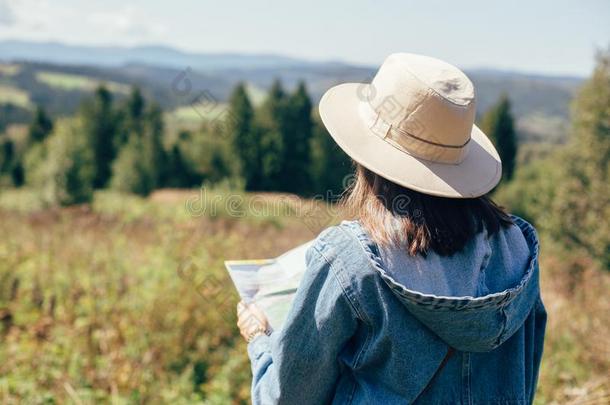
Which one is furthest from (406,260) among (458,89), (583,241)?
(583,241)

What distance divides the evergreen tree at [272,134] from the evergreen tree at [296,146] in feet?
1.37

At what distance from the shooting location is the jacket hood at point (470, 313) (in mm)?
1171

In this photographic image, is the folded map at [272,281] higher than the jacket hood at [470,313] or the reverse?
the reverse

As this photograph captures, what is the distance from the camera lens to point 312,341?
1.23 m

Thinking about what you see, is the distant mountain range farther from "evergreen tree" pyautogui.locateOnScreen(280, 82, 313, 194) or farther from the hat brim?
the hat brim

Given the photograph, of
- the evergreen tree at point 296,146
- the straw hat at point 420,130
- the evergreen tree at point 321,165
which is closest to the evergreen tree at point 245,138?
the evergreen tree at point 296,146

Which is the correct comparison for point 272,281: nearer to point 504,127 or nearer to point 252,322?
point 252,322

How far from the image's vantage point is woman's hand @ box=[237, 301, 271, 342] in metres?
1.47

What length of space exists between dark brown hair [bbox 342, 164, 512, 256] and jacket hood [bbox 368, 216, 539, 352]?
0.11 meters

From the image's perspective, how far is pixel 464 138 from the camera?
4.53ft

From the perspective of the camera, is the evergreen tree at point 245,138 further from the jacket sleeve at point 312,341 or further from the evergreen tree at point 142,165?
the jacket sleeve at point 312,341

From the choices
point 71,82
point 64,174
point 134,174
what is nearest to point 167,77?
point 134,174

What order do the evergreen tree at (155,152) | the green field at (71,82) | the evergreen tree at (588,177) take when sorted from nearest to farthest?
the evergreen tree at (588,177) → the evergreen tree at (155,152) → the green field at (71,82)

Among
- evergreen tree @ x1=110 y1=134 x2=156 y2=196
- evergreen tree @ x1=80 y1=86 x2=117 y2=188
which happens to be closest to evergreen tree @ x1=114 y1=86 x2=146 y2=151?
evergreen tree @ x1=80 y1=86 x2=117 y2=188
